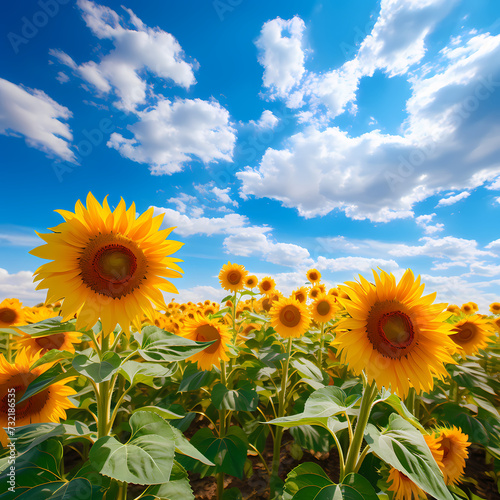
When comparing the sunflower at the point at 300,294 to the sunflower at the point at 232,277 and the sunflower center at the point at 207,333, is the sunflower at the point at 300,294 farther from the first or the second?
the sunflower center at the point at 207,333

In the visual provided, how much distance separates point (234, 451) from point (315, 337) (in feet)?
10.6

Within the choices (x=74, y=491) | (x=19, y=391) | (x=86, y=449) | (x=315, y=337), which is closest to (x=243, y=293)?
(x=315, y=337)

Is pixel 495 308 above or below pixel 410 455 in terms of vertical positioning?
above

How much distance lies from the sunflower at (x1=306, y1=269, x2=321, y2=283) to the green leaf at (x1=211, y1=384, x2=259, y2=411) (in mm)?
7762

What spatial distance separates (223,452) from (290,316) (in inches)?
88.9

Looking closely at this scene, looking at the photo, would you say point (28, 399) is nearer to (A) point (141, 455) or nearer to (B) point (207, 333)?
(A) point (141, 455)

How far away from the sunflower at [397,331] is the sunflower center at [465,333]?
336 centimetres

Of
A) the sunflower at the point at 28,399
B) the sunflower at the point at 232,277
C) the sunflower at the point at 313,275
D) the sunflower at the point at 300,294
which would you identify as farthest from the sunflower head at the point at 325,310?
the sunflower at the point at 313,275

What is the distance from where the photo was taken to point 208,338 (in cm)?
371

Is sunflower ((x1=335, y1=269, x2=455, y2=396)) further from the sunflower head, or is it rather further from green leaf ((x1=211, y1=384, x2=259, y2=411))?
the sunflower head

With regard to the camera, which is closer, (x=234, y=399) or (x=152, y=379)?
(x=152, y=379)

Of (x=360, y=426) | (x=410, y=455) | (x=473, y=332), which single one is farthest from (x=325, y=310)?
(x=410, y=455)

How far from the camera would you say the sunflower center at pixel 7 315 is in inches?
197

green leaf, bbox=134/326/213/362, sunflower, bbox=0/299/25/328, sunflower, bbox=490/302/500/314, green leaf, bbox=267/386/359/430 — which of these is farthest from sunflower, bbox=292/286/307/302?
sunflower, bbox=490/302/500/314
